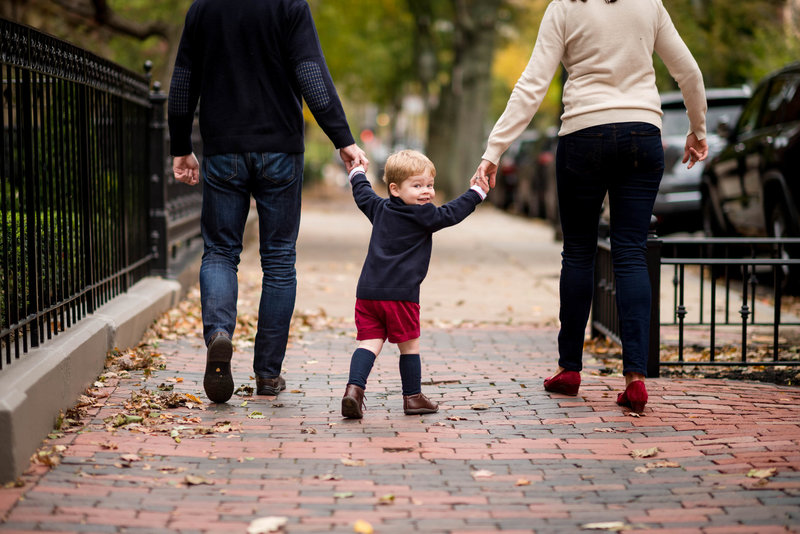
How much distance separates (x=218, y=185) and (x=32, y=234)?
0.87 meters

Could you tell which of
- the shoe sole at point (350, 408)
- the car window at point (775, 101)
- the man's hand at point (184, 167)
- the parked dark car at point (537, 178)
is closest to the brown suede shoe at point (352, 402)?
the shoe sole at point (350, 408)

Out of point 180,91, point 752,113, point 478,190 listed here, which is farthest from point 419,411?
point 752,113

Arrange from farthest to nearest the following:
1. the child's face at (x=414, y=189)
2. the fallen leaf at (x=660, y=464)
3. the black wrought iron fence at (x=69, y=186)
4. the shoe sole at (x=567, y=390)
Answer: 1. the shoe sole at (x=567, y=390)
2. the child's face at (x=414, y=189)
3. the black wrought iron fence at (x=69, y=186)
4. the fallen leaf at (x=660, y=464)

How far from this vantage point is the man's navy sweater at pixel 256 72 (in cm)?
504

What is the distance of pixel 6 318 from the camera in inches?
176

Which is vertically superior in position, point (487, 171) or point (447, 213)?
point (487, 171)

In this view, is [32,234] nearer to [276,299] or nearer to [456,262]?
[276,299]

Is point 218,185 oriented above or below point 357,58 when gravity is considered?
below

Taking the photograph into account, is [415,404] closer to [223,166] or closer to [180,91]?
[223,166]

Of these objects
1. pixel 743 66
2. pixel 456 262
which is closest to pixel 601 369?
pixel 456 262

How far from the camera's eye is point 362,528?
3.40 metres

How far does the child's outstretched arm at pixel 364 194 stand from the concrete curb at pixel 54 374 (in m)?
1.40

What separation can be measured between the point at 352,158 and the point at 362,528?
6.95 feet

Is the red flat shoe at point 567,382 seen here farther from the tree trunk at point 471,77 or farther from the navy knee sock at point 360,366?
the tree trunk at point 471,77
